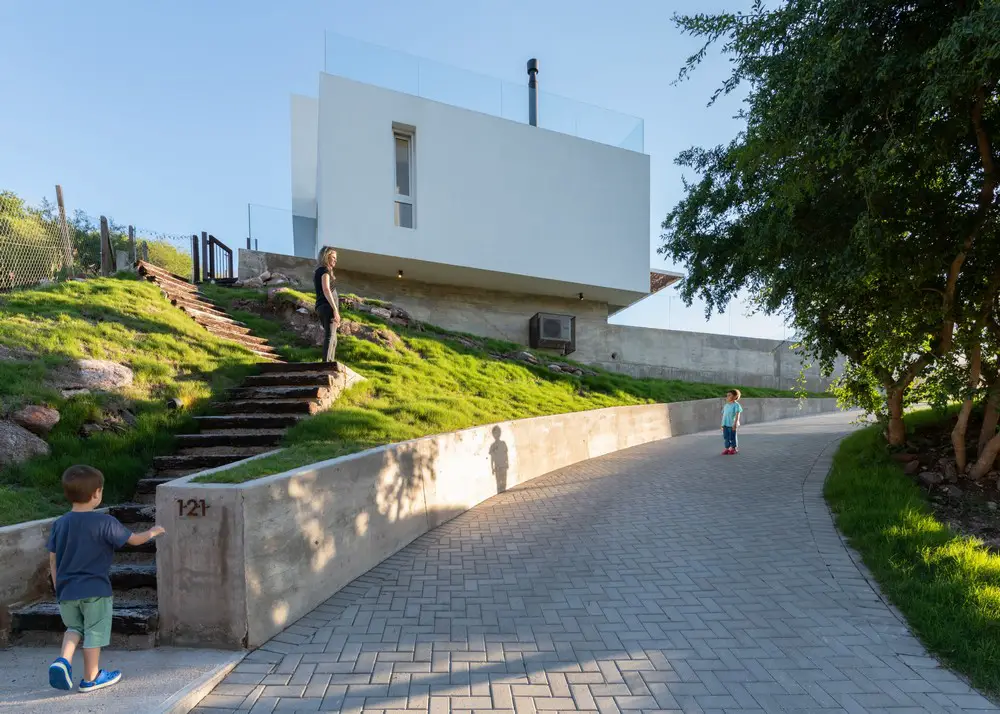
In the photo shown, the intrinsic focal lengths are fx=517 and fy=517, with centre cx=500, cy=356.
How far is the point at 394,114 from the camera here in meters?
17.0

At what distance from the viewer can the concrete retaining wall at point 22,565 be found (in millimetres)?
3658

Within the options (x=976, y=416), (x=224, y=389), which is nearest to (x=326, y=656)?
(x=224, y=389)

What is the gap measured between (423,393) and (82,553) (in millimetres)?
6444

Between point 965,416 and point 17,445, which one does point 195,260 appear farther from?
point 965,416

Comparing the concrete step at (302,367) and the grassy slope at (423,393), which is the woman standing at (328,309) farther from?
the grassy slope at (423,393)

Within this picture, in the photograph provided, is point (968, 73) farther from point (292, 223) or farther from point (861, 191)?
point (292, 223)

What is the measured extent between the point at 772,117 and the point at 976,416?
598 centimetres

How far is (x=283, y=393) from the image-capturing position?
7488 millimetres

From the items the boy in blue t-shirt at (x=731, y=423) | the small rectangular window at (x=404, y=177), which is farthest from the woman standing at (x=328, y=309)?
the small rectangular window at (x=404, y=177)

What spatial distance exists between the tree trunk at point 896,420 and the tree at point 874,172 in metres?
0.02

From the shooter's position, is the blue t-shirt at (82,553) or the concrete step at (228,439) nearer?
the blue t-shirt at (82,553)

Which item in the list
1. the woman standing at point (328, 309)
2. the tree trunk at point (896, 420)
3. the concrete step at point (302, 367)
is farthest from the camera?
the woman standing at point (328, 309)

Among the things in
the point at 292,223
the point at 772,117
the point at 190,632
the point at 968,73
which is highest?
the point at 292,223

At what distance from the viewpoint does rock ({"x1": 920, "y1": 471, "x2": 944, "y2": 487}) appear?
6381 millimetres
